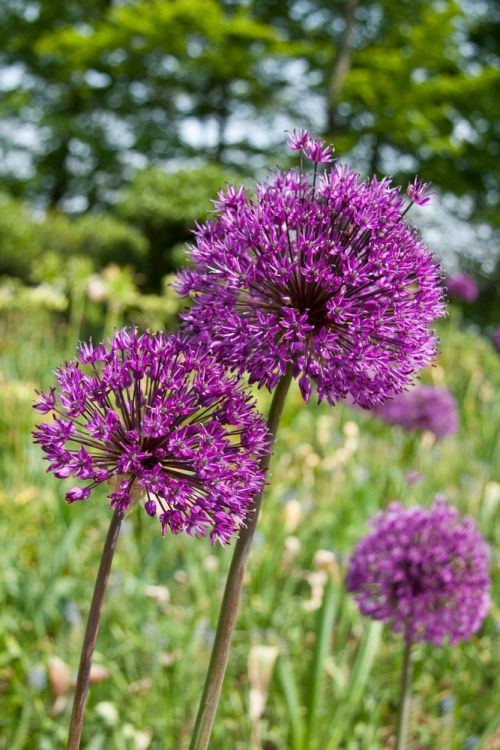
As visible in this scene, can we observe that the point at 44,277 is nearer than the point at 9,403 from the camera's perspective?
No

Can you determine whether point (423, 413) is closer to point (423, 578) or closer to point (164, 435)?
point (423, 578)

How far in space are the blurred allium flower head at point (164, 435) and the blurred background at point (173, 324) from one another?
3.27ft

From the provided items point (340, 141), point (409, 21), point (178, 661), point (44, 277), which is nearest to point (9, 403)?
point (44, 277)

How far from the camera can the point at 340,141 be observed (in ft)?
68.8

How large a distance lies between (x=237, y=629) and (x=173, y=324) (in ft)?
22.3

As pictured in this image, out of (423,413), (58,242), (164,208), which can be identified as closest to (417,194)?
(423,413)

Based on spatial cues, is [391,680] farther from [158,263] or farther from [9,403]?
[158,263]

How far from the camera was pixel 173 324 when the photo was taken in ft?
34.1

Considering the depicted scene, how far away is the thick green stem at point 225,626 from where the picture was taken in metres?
1.38

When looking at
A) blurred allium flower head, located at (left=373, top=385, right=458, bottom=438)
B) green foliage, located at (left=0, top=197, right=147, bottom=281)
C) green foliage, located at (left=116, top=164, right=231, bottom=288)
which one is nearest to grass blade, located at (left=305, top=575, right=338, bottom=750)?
blurred allium flower head, located at (left=373, top=385, right=458, bottom=438)

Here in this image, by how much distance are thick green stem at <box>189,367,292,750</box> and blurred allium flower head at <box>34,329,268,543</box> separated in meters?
0.05

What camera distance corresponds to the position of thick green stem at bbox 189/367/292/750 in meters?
1.38

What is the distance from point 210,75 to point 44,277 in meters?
17.4

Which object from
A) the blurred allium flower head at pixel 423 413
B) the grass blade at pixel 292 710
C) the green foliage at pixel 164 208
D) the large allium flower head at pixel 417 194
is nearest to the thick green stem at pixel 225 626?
the large allium flower head at pixel 417 194
